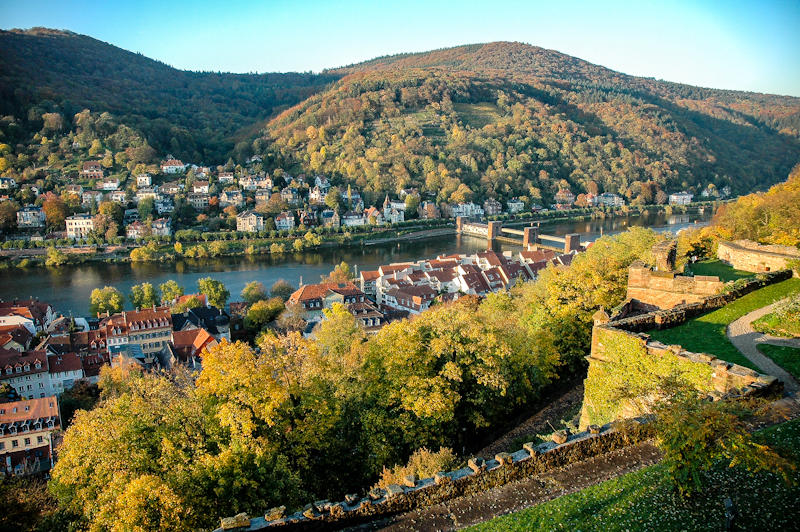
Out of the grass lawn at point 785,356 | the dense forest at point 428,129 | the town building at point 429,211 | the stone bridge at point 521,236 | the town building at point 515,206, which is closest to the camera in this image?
the grass lawn at point 785,356

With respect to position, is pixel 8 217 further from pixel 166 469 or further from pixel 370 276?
pixel 166 469

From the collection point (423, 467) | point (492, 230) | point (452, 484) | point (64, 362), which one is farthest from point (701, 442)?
point (492, 230)

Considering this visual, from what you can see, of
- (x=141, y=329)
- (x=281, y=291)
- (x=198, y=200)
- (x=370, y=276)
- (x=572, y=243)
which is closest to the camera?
(x=141, y=329)

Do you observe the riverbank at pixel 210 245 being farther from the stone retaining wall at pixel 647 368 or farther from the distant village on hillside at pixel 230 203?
the stone retaining wall at pixel 647 368

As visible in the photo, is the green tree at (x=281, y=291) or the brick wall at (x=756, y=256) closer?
the brick wall at (x=756, y=256)

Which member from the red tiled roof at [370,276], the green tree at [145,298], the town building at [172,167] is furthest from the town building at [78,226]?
the red tiled roof at [370,276]

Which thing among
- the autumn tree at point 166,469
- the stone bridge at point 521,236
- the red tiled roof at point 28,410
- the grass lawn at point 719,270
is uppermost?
the grass lawn at point 719,270

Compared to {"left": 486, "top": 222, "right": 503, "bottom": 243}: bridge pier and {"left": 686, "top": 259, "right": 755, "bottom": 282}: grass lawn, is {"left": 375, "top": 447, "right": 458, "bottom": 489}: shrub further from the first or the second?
{"left": 486, "top": 222, "right": 503, "bottom": 243}: bridge pier
